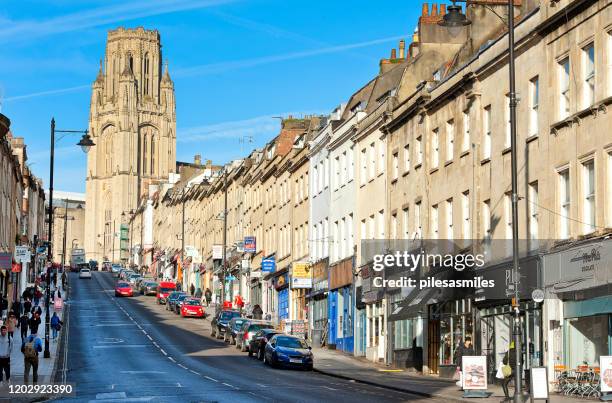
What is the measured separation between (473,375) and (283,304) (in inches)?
1768

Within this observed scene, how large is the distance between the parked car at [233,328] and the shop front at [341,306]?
470 centimetres

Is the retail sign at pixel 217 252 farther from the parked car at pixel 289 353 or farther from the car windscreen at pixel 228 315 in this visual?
the parked car at pixel 289 353

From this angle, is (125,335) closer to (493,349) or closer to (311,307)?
(311,307)

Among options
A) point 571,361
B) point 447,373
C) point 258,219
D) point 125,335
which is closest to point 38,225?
point 258,219

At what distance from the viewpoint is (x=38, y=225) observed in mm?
152125

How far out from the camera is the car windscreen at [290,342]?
47.9 meters

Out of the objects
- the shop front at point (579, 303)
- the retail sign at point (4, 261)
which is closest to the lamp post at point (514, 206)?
the shop front at point (579, 303)

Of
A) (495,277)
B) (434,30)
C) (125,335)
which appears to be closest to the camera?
(495,277)

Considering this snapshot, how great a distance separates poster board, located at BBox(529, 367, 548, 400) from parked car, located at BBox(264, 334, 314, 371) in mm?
20300

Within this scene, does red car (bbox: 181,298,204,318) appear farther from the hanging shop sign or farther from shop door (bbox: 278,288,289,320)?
the hanging shop sign

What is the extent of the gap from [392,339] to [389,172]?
750 cm

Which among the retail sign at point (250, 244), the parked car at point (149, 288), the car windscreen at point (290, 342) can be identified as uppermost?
the retail sign at point (250, 244)

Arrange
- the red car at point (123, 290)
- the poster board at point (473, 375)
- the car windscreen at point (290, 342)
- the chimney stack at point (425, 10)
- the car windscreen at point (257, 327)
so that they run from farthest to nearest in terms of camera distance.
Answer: the red car at point (123, 290), the car windscreen at point (257, 327), the chimney stack at point (425, 10), the car windscreen at point (290, 342), the poster board at point (473, 375)

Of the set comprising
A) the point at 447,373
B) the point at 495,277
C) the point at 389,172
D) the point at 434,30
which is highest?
the point at 434,30
